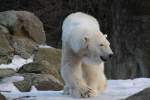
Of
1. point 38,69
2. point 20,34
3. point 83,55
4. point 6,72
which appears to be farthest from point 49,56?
point 83,55

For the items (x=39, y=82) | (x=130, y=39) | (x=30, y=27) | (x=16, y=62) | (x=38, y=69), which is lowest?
(x=16, y=62)

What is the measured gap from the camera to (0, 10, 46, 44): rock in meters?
16.0

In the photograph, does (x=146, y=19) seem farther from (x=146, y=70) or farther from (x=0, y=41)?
(x=0, y=41)

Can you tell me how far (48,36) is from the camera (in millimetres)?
21922

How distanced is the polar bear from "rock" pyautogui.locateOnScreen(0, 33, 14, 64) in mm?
7156

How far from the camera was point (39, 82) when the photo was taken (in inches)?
432

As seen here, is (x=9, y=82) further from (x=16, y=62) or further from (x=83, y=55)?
(x=83, y=55)

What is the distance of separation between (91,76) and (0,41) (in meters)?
7.80

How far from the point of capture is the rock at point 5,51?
14.5m

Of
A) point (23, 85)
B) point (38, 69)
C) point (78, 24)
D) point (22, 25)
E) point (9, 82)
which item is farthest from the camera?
point (22, 25)

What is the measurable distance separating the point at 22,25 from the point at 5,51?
1.57 m

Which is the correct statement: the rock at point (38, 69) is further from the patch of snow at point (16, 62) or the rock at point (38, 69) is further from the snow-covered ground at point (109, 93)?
the snow-covered ground at point (109, 93)

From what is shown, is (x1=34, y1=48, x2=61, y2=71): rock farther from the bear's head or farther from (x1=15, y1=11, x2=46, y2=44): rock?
the bear's head

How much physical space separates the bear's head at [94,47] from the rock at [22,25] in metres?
9.16
